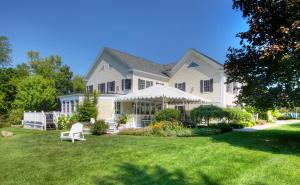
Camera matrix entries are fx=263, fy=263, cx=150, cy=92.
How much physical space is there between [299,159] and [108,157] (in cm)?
605

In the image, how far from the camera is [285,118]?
38.7m

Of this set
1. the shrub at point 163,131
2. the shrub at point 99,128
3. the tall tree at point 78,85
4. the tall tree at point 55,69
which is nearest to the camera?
the shrub at point 163,131

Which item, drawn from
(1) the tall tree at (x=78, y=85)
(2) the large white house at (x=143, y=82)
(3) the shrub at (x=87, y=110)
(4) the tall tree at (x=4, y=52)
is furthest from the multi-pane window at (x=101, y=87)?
Answer: (4) the tall tree at (x=4, y=52)

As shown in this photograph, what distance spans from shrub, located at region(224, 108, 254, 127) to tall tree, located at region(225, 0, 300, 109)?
9298 mm

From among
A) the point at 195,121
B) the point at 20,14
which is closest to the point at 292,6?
the point at 195,121

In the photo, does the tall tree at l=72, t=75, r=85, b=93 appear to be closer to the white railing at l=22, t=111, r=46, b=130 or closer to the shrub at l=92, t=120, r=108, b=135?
the white railing at l=22, t=111, r=46, b=130

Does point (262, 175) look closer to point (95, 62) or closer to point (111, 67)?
point (111, 67)

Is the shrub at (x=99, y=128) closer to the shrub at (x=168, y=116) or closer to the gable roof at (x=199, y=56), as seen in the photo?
the shrub at (x=168, y=116)

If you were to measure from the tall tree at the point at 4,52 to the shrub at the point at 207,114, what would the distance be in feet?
138

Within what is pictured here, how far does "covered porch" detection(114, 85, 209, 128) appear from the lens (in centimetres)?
2096

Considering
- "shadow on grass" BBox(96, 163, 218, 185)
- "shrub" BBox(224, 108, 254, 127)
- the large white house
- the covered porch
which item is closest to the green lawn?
"shadow on grass" BBox(96, 163, 218, 185)

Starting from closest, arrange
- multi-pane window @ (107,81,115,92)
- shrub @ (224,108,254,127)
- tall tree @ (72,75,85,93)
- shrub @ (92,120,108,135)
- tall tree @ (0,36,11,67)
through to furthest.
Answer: shrub @ (92,120,108,135)
shrub @ (224,108,254,127)
multi-pane window @ (107,81,115,92)
tall tree @ (72,75,85,93)
tall tree @ (0,36,11,67)

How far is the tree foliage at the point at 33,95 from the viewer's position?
104 feet

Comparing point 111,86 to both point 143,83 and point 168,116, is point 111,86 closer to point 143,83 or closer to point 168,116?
point 143,83
